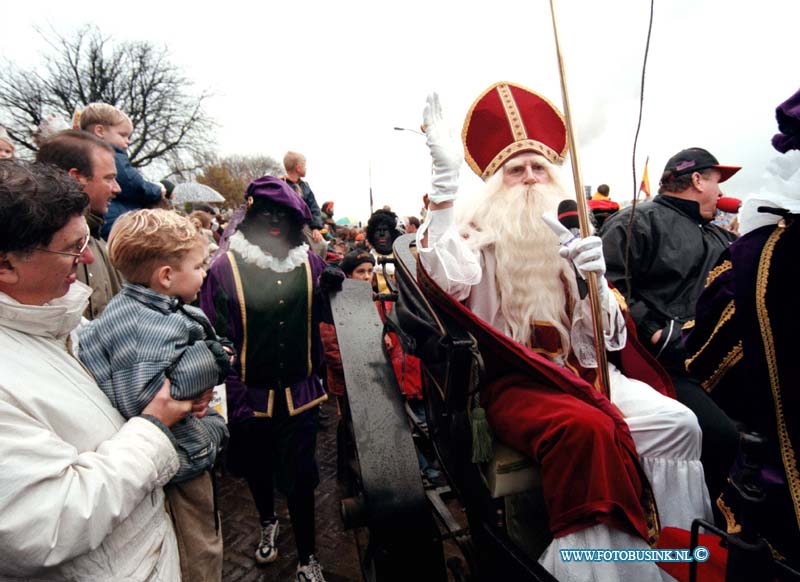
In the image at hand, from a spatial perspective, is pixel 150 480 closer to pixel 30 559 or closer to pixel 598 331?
pixel 30 559

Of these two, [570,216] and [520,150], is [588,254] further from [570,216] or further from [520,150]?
[520,150]

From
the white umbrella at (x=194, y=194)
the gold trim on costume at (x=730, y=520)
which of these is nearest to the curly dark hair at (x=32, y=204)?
the gold trim on costume at (x=730, y=520)

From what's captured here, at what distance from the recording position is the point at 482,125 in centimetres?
222

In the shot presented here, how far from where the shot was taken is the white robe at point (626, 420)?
129 centimetres

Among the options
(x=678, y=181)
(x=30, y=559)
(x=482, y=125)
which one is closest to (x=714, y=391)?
(x=482, y=125)

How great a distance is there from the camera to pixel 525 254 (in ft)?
6.75

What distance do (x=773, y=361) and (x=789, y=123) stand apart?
637mm

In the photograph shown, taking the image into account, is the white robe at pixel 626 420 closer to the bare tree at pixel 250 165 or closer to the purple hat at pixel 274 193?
the purple hat at pixel 274 193

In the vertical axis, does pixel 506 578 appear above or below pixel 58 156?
below

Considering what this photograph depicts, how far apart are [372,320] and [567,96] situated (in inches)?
50.1

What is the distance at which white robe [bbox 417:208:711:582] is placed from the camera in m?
1.29

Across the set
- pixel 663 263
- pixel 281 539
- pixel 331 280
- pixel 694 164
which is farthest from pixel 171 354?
pixel 694 164

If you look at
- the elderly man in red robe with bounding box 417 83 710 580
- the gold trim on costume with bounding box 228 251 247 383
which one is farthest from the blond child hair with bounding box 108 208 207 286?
the elderly man in red robe with bounding box 417 83 710 580

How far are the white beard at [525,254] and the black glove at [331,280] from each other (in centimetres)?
70
